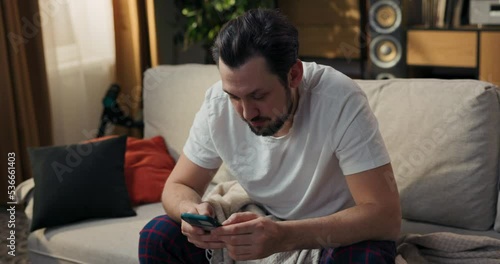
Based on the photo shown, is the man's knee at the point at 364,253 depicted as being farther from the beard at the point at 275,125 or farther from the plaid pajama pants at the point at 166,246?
the beard at the point at 275,125

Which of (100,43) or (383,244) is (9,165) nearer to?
(100,43)

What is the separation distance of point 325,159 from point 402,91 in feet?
1.64

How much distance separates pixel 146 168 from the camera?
2.58 meters

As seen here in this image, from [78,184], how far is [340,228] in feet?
3.28

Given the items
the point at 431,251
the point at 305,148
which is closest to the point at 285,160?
the point at 305,148

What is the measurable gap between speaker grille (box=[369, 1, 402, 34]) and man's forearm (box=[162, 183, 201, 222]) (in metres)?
2.36

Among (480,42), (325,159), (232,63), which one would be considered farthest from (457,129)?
(480,42)

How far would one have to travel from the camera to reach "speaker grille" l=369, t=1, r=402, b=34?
4066 mm

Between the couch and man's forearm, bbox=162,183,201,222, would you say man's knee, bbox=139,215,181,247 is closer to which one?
man's forearm, bbox=162,183,201,222

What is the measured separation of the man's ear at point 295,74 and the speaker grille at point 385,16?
2.35 meters

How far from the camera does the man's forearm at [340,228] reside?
1.75 metres

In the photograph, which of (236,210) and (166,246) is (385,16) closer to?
(236,210)

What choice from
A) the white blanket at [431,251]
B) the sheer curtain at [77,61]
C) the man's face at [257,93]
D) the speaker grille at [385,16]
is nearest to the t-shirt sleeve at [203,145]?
the white blanket at [431,251]

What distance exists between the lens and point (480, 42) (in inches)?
155
